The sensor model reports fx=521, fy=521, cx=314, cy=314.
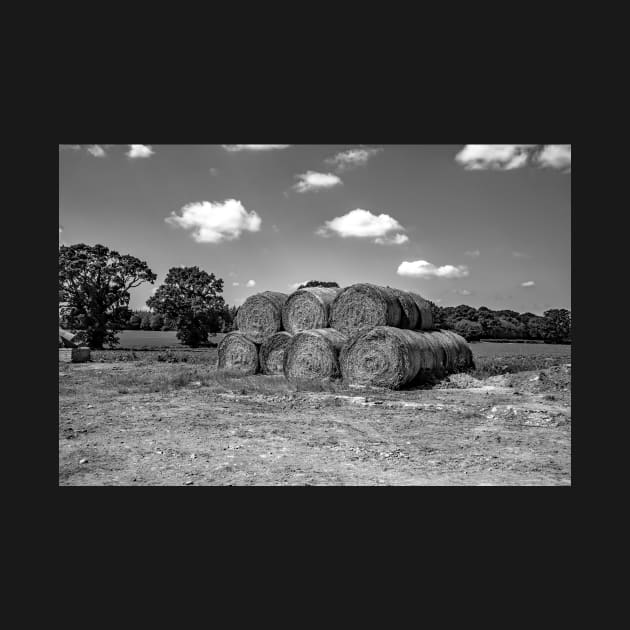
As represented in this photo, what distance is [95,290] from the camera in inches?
992

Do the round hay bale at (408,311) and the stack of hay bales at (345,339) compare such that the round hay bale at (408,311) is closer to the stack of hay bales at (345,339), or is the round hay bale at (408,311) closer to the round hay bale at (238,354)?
the stack of hay bales at (345,339)

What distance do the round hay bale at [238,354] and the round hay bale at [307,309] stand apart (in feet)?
3.66

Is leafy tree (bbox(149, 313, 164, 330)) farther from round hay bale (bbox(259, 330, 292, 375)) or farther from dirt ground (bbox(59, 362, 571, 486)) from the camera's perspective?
dirt ground (bbox(59, 362, 571, 486))

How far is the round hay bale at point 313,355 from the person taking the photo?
1157 cm

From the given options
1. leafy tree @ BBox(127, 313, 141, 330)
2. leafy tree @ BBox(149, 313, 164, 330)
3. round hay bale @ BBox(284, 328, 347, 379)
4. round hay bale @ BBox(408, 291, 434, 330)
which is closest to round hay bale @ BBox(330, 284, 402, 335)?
round hay bale @ BBox(284, 328, 347, 379)

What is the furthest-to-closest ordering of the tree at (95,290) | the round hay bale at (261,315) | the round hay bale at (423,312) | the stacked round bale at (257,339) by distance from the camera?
the tree at (95,290)
the round hay bale at (261,315)
the round hay bale at (423,312)
the stacked round bale at (257,339)

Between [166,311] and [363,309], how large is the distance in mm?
18546

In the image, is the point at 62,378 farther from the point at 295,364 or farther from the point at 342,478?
the point at 342,478

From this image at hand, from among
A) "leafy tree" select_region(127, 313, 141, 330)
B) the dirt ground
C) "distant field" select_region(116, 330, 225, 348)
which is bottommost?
the dirt ground

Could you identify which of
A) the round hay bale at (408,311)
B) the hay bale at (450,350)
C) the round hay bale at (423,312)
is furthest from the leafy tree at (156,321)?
the hay bale at (450,350)

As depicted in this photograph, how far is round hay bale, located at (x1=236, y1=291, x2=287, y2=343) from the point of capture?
46.8ft

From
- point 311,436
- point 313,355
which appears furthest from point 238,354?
point 311,436

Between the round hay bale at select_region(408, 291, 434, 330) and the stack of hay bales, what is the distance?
0.03 metres

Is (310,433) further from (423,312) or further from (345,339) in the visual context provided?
(423,312)
